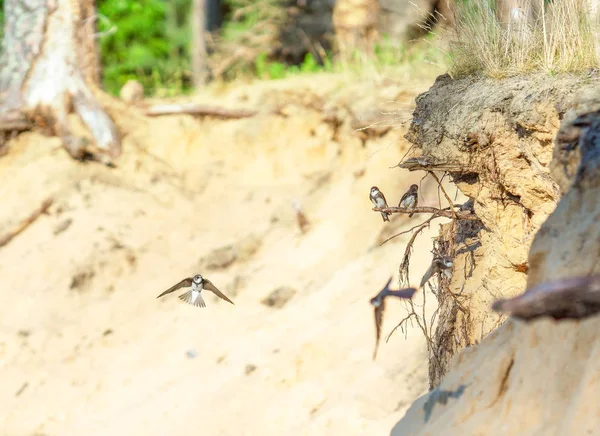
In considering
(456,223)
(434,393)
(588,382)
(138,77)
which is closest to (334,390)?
(456,223)

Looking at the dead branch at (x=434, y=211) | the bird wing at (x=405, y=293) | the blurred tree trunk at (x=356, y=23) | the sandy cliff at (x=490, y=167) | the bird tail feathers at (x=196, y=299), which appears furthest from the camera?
the blurred tree trunk at (x=356, y=23)

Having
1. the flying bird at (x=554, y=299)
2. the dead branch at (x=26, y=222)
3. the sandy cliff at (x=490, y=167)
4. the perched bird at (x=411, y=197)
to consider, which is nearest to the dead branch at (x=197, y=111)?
the dead branch at (x=26, y=222)

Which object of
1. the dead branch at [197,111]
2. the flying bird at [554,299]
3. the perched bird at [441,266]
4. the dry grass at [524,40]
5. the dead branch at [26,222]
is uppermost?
the dry grass at [524,40]

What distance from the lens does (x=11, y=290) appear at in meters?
8.92

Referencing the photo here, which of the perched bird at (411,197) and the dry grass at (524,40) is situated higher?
the dry grass at (524,40)

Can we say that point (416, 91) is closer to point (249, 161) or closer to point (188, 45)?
point (249, 161)

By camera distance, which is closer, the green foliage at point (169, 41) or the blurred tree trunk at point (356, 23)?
the blurred tree trunk at point (356, 23)

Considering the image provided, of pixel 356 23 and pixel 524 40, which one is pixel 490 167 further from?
pixel 356 23

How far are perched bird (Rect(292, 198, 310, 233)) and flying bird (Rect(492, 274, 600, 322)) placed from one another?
6086 mm

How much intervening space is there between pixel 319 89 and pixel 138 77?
5648 mm

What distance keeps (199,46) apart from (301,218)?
18.6ft

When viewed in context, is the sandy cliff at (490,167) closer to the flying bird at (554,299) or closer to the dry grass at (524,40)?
the dry grass at (524,40)

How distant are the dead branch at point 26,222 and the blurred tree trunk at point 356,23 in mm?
3835

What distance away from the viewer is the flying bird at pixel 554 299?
89.0 inches
